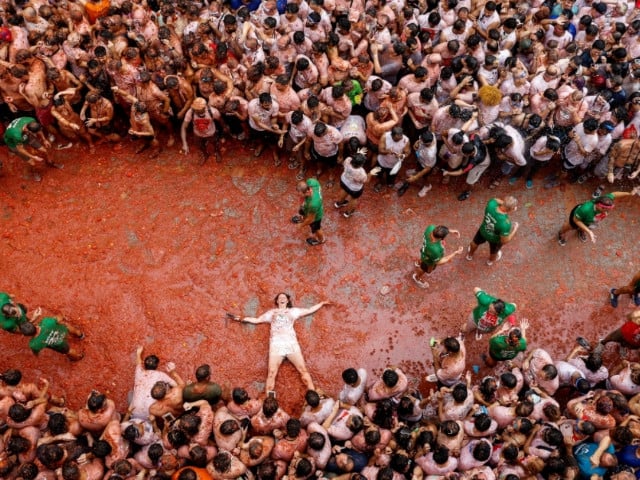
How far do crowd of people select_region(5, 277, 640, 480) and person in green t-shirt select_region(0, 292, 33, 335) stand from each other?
22 mm

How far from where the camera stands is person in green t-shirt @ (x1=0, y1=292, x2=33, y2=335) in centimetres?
801

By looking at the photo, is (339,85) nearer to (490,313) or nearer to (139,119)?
(139,119)

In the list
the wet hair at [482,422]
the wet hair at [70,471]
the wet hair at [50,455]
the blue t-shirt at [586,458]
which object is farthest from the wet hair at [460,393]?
the wet hair at [50,455]

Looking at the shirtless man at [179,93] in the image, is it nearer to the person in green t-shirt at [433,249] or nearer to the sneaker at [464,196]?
the person in green t-shirt at [433,249]

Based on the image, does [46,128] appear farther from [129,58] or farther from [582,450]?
[582,450]

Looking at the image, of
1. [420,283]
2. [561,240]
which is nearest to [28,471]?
[420,283]

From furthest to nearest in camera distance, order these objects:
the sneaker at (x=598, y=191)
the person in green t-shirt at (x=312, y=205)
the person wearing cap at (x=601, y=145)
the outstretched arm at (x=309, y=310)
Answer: the sneaker at (x=598, y=191)
the person wearing cap at (x=601, y=145)
the outstretched arm at (x=309, y=310)
the person in green t-shirt at (x=312, y=205)

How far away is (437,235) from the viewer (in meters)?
8.43

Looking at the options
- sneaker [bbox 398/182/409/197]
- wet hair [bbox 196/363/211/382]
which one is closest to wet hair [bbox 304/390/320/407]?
wet hair [bbox 196/363/211/382]

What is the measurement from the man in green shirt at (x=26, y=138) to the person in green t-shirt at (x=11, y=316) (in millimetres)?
3279

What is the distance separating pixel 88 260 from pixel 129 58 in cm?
406

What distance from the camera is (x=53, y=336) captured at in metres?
8.19

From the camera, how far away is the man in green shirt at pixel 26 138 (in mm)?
9797

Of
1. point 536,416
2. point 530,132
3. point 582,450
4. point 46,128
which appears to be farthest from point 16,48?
point 582,450
